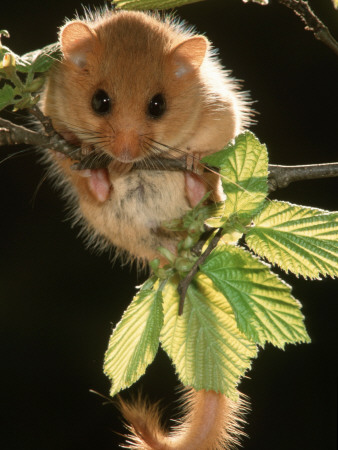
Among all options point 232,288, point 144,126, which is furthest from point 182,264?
point 144,126

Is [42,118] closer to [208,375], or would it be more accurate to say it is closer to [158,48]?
[158,48]

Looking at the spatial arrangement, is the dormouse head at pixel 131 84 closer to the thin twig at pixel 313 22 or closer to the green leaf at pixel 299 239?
the thin twig at pixel 313 22

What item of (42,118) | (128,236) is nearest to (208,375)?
(42,118)

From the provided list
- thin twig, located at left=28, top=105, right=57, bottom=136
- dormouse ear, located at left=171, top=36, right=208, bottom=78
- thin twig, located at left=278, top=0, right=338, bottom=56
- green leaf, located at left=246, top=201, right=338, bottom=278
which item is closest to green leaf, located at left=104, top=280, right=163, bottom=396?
green leaf, located at left=246, top=201, right=338, bottom=278

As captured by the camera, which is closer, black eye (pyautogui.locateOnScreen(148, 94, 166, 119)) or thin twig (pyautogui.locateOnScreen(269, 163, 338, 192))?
thin twig (pyautogui.locateOnScreen(269, 163, 338, 192))

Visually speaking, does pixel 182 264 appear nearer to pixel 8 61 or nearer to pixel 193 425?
pixel 8 61

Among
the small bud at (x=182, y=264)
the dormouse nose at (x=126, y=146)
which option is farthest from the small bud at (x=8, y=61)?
the small bud at (x=182, y=264)

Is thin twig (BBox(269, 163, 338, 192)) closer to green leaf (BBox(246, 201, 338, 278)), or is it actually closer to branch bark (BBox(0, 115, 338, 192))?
branch bark (BBox(0, 115, 338, 192))
